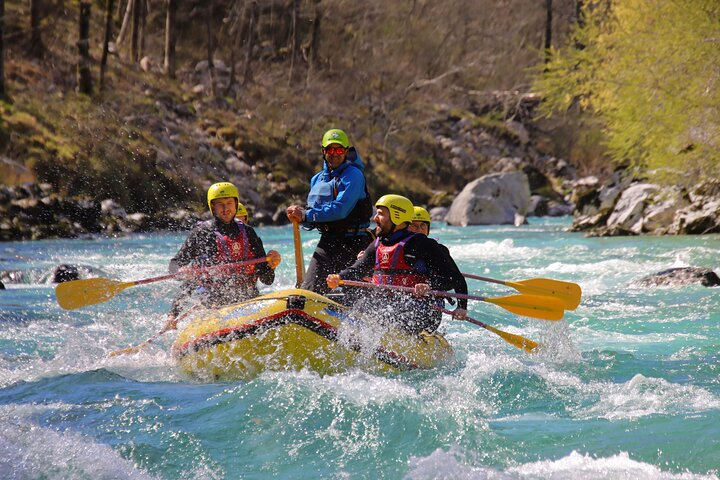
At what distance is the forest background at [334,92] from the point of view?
17.2m

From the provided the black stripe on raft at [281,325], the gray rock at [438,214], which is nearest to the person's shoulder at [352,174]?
the black stripe on raft at [281,325]

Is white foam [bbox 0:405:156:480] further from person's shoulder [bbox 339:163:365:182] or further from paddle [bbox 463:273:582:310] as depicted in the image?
paddle [bbox 463:273:582:310]

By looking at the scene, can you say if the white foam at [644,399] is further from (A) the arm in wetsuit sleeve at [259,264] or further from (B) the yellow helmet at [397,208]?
(A) the arm in wetsuit sleeve at [259,264]

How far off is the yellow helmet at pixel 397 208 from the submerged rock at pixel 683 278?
6268 millimetres

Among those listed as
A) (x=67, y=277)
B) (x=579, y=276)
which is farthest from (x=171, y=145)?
(x=579, y=276)

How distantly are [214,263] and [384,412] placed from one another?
2516 millimetres

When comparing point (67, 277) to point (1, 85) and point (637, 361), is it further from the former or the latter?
point (1, 85)

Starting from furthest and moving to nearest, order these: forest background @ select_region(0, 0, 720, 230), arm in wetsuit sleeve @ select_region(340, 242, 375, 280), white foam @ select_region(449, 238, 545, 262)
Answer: forest background @ select_region(0, 0, 720, 230)
white foam @ select_region(449, 238, 545, 262)
arm in wetsuit sleeve @ select_region(340, 242, 375, 280)

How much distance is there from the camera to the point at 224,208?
7367 mm

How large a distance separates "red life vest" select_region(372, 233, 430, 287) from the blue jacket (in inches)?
15.8

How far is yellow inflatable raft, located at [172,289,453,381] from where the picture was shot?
6.26 m

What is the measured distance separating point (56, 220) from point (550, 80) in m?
11.4

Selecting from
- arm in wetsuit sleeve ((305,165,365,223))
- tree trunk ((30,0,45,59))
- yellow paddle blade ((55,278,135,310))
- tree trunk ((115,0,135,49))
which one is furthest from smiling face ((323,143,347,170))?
tree trunk ((115,0,135,49))

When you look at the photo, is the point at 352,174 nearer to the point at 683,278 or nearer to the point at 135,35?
the point at 683,278
